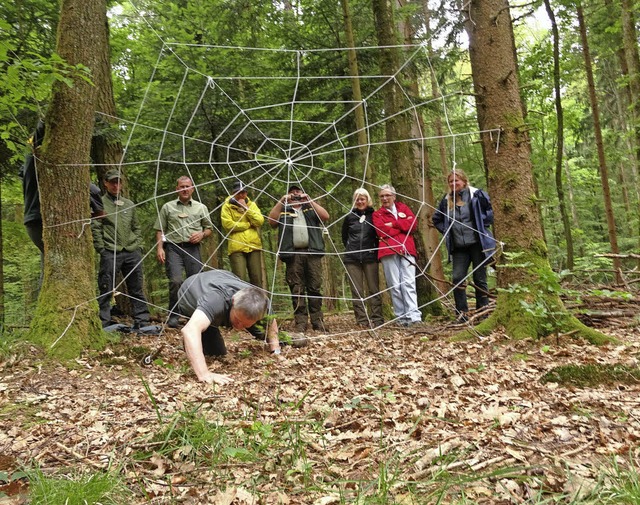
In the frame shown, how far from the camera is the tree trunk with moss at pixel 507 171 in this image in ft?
13.6

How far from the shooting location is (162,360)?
13.5ft

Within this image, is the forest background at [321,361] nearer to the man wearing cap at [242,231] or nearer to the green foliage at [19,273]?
the man wearing cap at [242,231]

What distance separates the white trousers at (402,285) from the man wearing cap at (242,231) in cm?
168

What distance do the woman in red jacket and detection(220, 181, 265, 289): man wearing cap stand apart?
157 centimetres

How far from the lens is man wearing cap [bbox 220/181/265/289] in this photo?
603 cm

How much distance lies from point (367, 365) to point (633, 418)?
6.38 ft

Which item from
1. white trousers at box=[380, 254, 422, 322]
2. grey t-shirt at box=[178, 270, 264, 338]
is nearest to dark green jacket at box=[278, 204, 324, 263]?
white trousers at box=[380, 254, 422, 322]

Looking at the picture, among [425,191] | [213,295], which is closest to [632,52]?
[425,191]

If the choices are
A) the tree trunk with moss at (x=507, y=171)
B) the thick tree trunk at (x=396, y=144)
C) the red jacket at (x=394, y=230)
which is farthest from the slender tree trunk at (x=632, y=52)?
the tree trunk with moss at (x=507, y=171)

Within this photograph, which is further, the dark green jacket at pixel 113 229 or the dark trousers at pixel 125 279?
the dark green jacket at pixel 113 229

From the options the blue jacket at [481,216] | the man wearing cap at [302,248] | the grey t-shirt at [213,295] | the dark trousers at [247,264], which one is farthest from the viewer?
the dark trousers at [247,264]

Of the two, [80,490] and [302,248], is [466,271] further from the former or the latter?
[80,490]

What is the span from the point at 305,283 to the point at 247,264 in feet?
2.69

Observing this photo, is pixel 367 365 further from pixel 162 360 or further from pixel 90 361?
pixel 90 361
